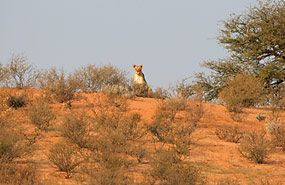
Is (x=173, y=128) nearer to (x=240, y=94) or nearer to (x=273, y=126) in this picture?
(x=273, y=126)

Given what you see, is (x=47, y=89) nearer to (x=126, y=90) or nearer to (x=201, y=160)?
(x=126, y=90)

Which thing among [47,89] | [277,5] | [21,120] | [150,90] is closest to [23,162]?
[21,120]

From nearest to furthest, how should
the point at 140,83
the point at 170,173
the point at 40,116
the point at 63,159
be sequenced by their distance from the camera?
the point at 170,173 < the point at 63,159 < the point at 40,116 < the point at 140,83

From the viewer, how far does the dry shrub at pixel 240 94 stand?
728 inches

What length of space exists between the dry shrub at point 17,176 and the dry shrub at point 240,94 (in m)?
11.8

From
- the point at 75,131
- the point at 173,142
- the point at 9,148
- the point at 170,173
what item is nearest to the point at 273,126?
the point at 173,142

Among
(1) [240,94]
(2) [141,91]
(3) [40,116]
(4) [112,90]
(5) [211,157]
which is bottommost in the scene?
(5) [211,157]

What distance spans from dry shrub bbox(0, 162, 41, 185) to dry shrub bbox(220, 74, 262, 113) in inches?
466

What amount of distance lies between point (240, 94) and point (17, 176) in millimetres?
13235

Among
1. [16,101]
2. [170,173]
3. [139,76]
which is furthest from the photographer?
[139,76]

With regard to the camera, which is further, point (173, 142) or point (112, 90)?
point (112, 90)

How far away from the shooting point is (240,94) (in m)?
19.2

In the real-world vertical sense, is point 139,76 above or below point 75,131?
above

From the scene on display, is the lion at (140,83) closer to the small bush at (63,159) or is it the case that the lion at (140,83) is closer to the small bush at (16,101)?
the small bush at (16,101)
